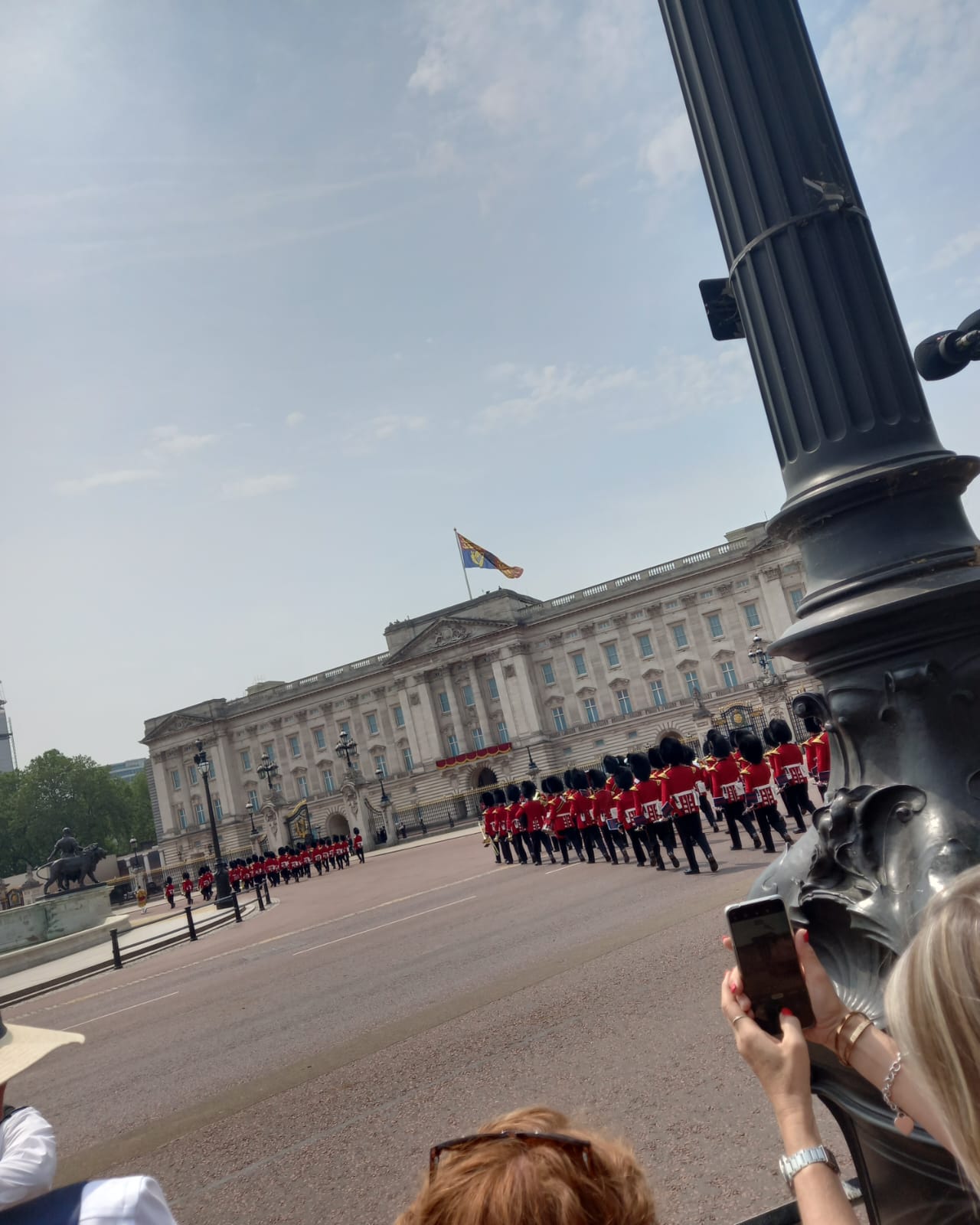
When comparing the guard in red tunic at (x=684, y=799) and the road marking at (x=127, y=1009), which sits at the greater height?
the guard in red tunic at (x=684, y=799)

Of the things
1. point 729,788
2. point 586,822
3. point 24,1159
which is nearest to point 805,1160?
point 24,1159

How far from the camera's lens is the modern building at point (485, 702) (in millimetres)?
63344

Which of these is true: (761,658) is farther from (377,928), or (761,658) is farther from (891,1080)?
(891,1080)

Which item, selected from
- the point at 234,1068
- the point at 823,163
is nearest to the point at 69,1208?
the point at 823,163

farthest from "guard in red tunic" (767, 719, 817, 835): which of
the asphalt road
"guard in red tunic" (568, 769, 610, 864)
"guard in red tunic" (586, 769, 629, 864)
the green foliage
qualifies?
the green foliage

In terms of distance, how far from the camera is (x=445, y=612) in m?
74.5

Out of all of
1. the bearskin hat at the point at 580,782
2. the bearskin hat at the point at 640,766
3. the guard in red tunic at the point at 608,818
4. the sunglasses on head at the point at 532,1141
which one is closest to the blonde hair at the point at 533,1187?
the sunglasses on head at the point at 532,1141

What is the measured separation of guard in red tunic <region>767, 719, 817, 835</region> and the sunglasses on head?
542 inches

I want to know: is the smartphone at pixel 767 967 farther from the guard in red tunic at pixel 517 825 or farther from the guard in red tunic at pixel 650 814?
the guard in red tunic at pixel 517 825

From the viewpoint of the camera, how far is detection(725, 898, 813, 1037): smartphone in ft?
5.30

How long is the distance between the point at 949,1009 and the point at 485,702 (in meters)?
70.7

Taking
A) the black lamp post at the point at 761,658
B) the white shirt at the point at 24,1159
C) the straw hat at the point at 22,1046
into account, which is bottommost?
the white shirt at the point at 24,1159

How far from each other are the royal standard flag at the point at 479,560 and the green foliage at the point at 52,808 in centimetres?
4195

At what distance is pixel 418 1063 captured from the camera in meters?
6.36
